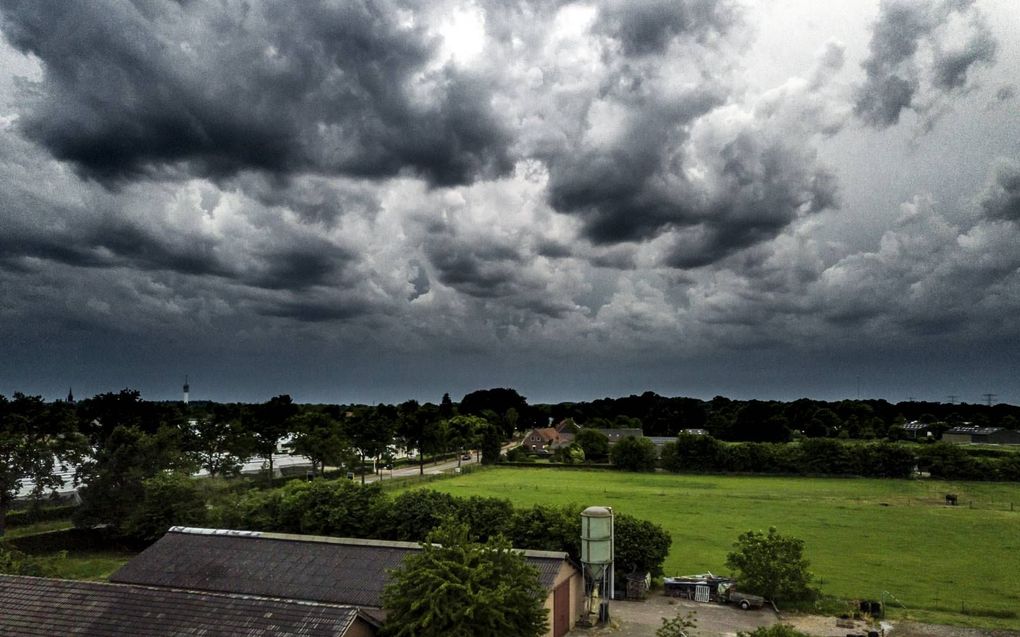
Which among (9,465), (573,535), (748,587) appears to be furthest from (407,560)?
(9,465)

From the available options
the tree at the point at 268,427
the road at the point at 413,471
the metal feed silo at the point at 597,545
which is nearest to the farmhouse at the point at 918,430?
the road at the point at 413,471

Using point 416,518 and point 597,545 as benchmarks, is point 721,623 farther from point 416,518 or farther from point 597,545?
point 416,518

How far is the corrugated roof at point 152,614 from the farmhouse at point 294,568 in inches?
291

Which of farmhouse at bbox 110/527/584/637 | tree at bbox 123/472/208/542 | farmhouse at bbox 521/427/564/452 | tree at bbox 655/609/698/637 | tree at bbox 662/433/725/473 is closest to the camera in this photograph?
tree at bbox 655/609/698/637

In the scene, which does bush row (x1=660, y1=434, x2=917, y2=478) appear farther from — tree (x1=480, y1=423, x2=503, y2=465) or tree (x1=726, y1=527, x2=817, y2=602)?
tree (x1=726, y1=527, x2=817, y2=602)

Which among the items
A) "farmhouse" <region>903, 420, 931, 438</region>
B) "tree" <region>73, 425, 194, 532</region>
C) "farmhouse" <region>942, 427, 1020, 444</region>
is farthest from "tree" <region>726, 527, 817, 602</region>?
"farmhouse" <region>903, 420, 931, 438</region>

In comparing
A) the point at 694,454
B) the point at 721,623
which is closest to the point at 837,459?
the point at 694,454

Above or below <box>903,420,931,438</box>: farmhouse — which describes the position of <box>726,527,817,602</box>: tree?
below

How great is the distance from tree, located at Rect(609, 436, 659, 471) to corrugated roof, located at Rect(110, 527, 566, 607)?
7270 centimetres

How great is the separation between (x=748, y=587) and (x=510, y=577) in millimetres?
19318

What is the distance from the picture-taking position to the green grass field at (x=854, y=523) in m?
36.2

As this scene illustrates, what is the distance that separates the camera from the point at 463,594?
1997cm

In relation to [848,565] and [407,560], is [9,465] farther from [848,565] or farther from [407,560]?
[848,565]

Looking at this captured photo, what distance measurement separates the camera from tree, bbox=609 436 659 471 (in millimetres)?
100062
